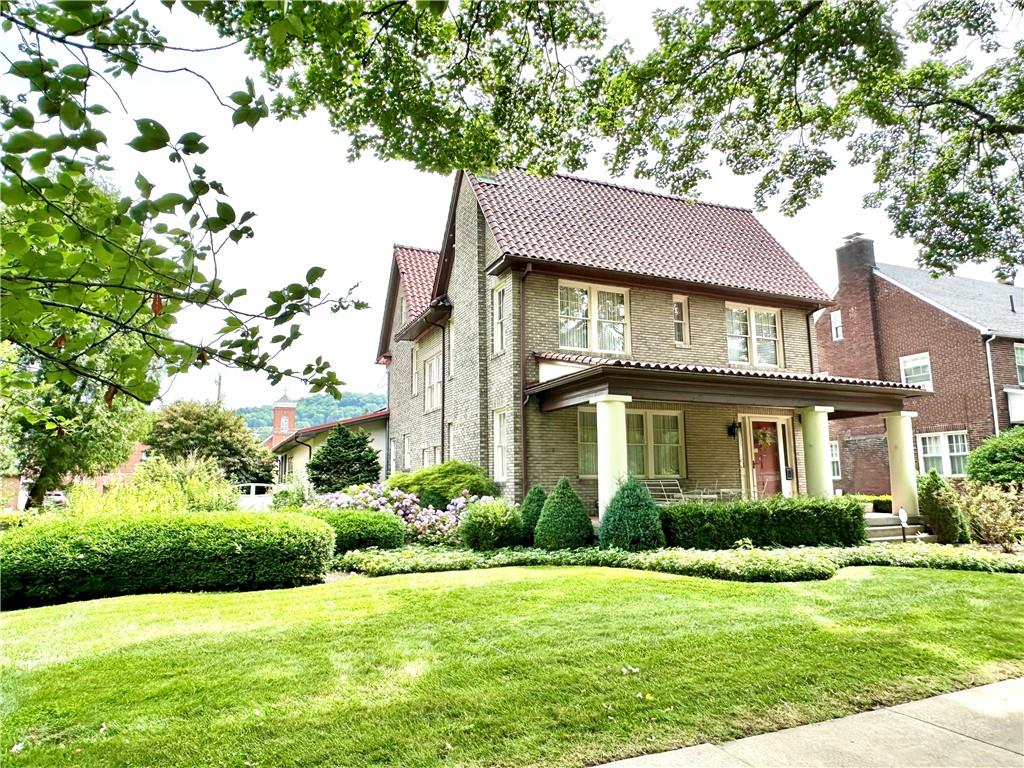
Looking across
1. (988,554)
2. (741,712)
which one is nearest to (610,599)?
(741,712)

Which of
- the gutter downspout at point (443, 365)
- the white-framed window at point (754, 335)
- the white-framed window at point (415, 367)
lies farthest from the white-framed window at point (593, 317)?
the white-framed window at point (415, 367)

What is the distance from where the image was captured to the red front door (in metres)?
18.0

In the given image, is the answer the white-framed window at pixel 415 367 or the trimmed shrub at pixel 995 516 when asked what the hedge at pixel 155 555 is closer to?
the white-framed window at pixel 415 367

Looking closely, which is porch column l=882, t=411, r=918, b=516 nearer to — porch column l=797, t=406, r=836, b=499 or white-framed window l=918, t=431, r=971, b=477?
porch column l=797, t=406, r=836, b=499

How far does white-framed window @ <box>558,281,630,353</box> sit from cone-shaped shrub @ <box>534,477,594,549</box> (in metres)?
4.74

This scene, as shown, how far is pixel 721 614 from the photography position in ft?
21.9

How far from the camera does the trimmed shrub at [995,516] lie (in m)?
13.8

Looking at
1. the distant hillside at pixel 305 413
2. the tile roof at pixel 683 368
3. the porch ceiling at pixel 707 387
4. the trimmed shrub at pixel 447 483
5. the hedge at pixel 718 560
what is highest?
the distant hillside at pixel 305 413

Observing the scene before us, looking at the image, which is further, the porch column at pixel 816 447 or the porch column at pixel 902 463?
the porch column at pixel 902 463

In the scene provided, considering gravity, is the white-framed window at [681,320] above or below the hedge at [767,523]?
above

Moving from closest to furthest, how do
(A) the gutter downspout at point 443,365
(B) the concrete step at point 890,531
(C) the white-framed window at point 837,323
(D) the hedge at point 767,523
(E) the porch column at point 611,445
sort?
1. (D) the hedge at point 767,523
2. (E) the porch column at point 611,445
3. (B) the concrete step at point 890,531
4. (A) the gutter downspout at point 443,365
5. (C) the white-framed window at point 837,323

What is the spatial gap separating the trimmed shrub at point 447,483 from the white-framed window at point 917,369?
748 inches

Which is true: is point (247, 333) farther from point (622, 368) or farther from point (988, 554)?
point (988, 554)

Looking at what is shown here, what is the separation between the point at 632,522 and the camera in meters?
11.8
